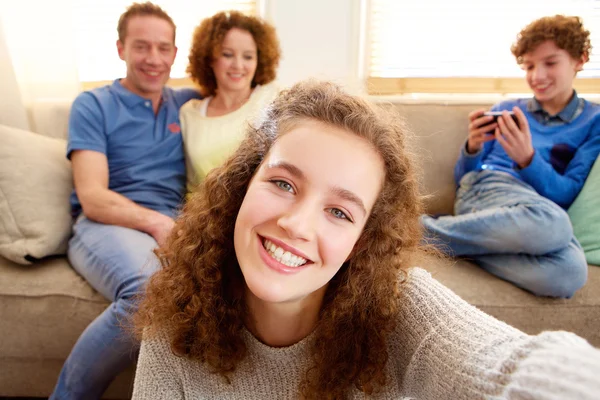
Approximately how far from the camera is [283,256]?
72cm

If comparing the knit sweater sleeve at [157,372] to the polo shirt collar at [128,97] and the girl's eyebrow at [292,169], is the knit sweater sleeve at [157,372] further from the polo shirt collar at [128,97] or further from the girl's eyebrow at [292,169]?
the polo shirt collar at [128,97]

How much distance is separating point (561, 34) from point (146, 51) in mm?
1496

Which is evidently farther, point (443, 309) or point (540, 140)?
point (540, 140)

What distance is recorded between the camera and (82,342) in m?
1.19

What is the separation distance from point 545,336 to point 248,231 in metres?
0.43

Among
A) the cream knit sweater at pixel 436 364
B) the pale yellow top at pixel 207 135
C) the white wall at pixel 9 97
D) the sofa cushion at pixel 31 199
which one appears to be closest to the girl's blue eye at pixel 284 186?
the cream knit sweater at pixel 436 364

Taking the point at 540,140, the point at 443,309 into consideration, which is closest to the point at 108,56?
the point at 540,140

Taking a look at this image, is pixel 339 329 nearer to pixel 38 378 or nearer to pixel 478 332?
pixel 478 332

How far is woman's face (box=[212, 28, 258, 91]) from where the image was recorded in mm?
1715

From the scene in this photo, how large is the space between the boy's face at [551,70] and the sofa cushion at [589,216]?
1.01 feet

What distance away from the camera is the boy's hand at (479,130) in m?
1.67

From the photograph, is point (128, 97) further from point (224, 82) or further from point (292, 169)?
point (292, 169)

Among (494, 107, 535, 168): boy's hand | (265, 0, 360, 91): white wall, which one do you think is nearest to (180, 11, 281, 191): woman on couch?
(265, 0, 360, 91): white wall

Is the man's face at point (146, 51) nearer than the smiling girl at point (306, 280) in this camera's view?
No
